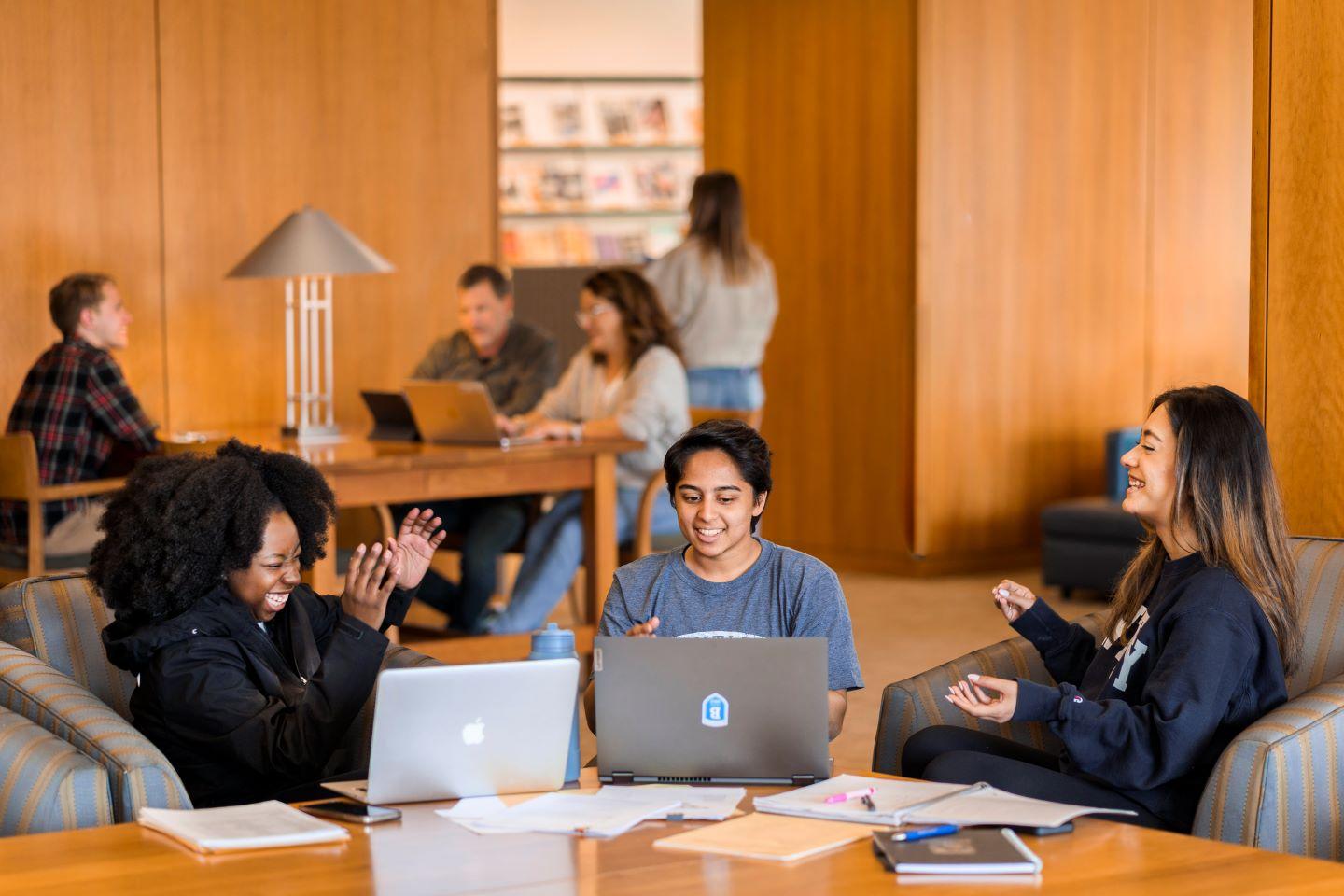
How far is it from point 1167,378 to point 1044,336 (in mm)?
793

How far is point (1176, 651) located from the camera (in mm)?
2705

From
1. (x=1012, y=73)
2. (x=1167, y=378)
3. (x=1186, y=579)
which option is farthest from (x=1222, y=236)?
(x=1186, y=579)

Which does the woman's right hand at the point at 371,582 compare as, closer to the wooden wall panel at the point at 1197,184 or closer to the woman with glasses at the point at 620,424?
the woman with glasses at the point at 620,424

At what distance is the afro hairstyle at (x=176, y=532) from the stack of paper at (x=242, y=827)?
550 mm

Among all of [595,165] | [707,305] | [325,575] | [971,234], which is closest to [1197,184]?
Result: [971,234]

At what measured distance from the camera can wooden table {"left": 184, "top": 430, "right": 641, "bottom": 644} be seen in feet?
17.0

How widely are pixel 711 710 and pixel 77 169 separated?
4.44 m

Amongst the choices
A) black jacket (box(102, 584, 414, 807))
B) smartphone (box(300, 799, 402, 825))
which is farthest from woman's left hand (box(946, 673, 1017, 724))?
black jacket (box(102, 584, 414, 807))

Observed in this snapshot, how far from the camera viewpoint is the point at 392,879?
2.06 meters

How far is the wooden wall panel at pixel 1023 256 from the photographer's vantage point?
25.3 ft

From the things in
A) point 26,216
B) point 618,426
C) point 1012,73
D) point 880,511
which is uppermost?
point 1012,73

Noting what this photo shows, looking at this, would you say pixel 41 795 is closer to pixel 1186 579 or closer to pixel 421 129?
pixel 1186 579

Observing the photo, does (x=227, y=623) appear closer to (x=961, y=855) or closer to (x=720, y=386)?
(x=961, y=855)

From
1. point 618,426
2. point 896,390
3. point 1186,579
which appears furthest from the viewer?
point 896,390
